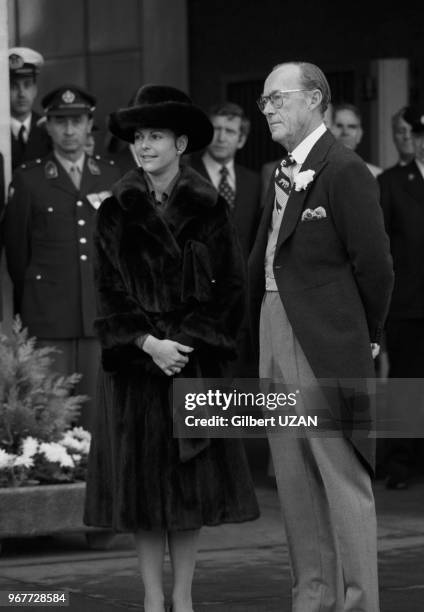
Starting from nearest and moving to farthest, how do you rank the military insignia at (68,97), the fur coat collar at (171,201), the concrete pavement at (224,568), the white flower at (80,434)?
the fur coat collar at (171,201) < the concrete pavement at (224,568) < the white flower at (80,434) < the military insignia at (68,97)

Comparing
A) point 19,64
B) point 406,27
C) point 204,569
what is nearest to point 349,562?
point 204,569

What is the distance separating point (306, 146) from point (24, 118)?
4002 mm

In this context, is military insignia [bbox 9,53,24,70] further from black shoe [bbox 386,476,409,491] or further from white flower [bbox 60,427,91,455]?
black shoe [bbox 386,476,409,491]

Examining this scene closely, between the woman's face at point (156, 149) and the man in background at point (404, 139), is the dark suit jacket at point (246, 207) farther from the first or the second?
the woman's face at point (156, 149)

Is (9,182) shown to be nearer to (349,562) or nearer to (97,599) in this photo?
(97,599)

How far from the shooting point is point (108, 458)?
5781 millimetres

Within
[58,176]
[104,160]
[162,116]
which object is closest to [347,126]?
[104,160]

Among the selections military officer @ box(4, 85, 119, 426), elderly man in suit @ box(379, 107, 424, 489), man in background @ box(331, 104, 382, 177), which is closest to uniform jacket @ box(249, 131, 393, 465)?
military officer @ box(4, 85, 119, 426)

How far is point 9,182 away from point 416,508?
274 cm

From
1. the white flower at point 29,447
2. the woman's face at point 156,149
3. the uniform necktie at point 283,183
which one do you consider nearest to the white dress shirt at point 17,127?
the white flower at point 29,447

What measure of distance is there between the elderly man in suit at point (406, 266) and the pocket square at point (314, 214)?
3957mm

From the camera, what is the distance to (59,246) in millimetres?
8445

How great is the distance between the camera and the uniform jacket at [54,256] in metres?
8.41

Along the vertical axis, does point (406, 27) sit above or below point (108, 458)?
above
